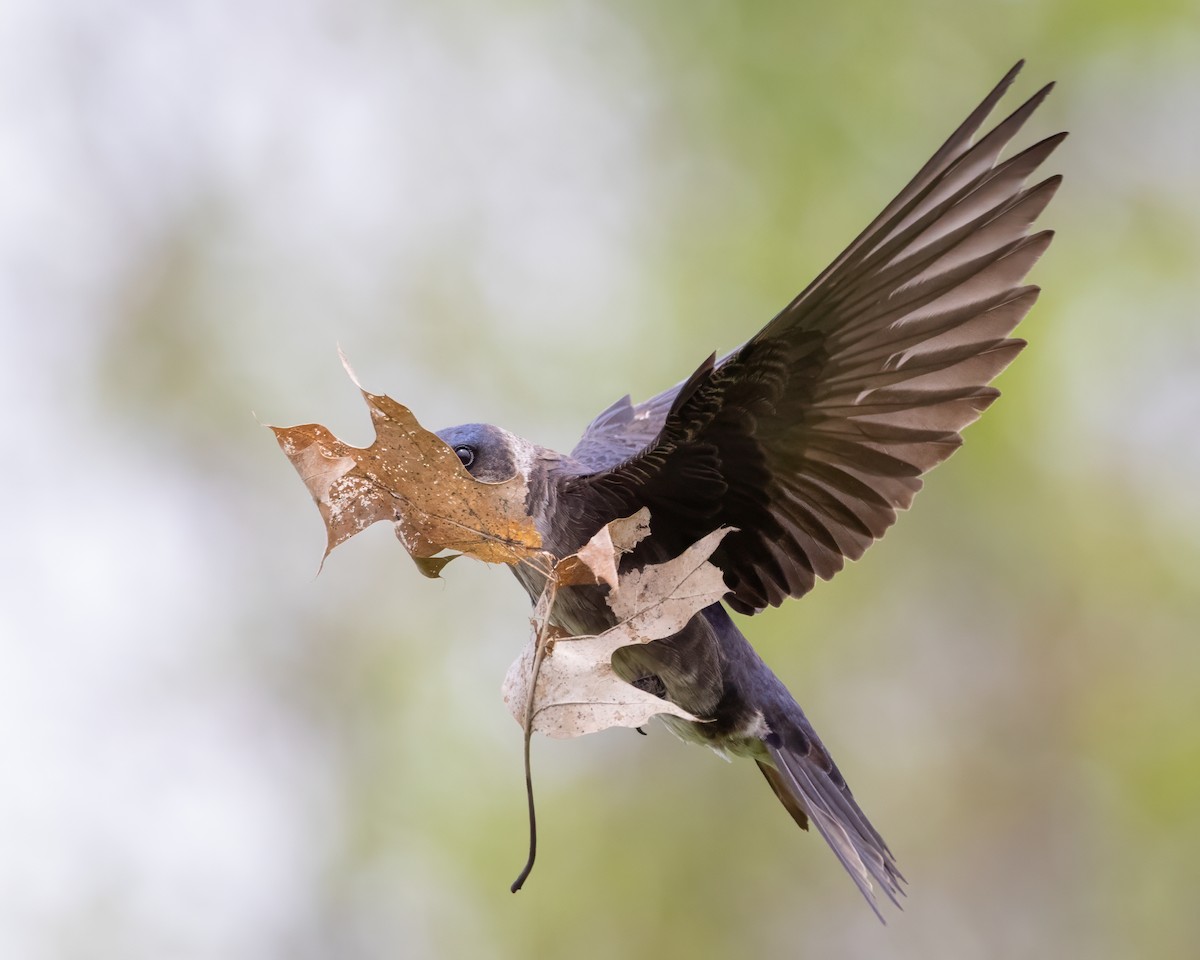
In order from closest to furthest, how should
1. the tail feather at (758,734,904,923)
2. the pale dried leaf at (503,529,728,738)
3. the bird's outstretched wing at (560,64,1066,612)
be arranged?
the pale dried leaf at (503,529,728,738) < the bird's outstretched wing at (560,64,1066,612) < the tail feather at (758,734,904,923)

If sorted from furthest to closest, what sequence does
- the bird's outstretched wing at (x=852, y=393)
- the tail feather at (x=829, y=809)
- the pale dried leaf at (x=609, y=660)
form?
1. the tail feather at (x=829, y=809)
2. the bird's outstretched wing at (x=852, y=393)
3. the pale dried leaf at (x=609, y=660)

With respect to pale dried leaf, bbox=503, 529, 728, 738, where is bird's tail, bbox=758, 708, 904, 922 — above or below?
below

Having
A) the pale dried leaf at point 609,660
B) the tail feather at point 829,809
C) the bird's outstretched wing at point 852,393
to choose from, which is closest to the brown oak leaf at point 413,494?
the pale dried leaf at point 609,660

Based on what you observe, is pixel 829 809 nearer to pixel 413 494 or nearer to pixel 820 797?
pixel 820 797

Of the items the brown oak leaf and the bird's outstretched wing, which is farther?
the bird's outstretched wing

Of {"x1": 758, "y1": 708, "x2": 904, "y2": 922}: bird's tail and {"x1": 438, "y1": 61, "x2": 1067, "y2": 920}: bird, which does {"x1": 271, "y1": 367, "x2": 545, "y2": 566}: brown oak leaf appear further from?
{"x1": 758, "y1": 708, "x2": 904, "y2": 922}: bird's tail

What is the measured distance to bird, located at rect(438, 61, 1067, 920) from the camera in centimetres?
188

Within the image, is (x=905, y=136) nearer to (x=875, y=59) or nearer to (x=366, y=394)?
(x=875, y=59)

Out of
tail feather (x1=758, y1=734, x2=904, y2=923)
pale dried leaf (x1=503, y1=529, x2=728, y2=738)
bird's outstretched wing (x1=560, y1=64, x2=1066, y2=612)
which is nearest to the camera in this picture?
pale dried leaf (x1=503, y1=529, x2=728, y2=738)

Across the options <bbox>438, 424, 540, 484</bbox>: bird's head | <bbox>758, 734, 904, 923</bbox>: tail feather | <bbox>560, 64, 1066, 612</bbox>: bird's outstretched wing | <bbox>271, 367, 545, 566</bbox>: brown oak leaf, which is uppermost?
<bbox>560, 64, 1066, 612</bbox>: bird's outstretched wing

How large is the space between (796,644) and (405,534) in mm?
3948

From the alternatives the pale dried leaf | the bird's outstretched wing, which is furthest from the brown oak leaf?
the bird's outstretched wing

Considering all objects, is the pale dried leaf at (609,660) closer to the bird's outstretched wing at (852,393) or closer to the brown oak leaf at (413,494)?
the brown oak leaf at (413,494)

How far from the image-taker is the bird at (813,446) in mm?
1881
